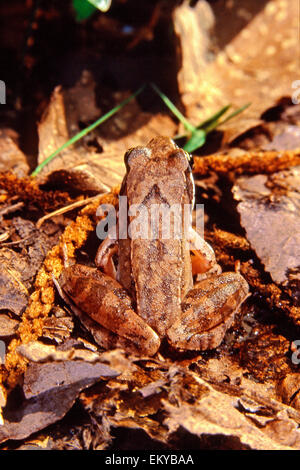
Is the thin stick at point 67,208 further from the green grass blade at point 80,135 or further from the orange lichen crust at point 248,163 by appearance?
the orange lichen crust at point 248,163

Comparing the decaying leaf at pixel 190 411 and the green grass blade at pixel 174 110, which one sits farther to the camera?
the green grass blade at pixel 174 110

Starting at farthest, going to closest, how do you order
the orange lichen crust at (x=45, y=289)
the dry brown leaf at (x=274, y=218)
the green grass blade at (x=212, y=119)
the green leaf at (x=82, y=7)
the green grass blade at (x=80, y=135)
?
the green grass blade at (x=212, y=119) → the green leaf at (x=82, y=7) → the green grass blade at (x=80, y=135) → the dry brown leaf at (x=274, y=218) → the orange lichen crust at (x=45, y=289)

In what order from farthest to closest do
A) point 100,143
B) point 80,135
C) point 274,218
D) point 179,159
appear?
1. point 100,143
2. point 80,135
3. point 274,218
4. point 179,159

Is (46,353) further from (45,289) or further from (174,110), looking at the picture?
(174,110)

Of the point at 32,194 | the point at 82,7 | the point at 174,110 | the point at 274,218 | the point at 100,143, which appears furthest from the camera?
the point at 174,110

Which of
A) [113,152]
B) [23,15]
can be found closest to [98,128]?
[113,152]

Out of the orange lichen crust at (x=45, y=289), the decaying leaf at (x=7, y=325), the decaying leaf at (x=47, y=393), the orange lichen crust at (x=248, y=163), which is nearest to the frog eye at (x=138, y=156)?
the orange lichen crust at (x=45, y=289)

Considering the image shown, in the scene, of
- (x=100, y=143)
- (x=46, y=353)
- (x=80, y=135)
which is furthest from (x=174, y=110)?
(x=46, y=353)
